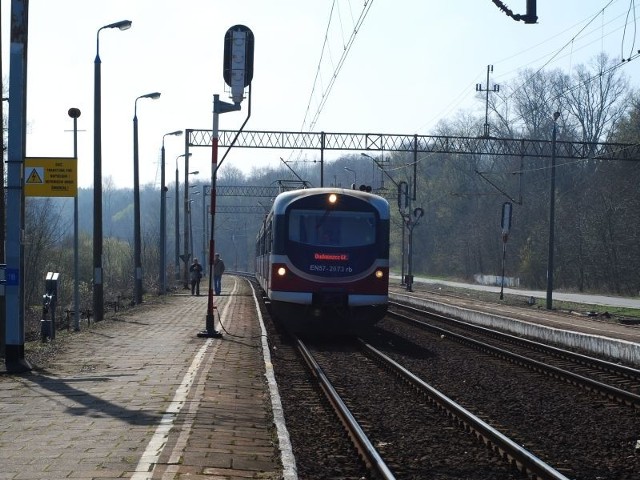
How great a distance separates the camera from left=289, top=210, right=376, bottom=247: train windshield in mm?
20125

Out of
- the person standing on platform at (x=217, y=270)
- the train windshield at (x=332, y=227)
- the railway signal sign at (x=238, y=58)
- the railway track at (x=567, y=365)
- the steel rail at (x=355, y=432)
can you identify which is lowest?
→ the railway track at (x=567, y=365)

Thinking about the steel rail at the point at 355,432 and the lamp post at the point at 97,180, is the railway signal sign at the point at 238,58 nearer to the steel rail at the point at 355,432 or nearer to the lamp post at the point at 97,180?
the steel rail at the point at 355,432

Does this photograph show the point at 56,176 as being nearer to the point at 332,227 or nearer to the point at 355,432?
the point at 332,227

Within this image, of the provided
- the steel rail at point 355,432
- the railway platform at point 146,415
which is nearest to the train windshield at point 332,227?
the railway platform at point 146,415

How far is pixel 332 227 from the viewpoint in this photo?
66.5 feet

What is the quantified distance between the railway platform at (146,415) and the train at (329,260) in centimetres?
212

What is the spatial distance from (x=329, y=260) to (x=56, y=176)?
5849 millimetres

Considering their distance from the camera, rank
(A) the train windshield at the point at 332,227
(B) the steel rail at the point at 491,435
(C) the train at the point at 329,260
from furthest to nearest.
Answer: (A) the train windshield at the point at 332,227
(C) the train at the point at 329,260
(B) the steel rail at the point at 491,435

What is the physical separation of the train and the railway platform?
83.6 inches

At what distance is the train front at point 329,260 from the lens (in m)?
19.8

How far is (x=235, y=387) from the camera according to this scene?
1212 cm

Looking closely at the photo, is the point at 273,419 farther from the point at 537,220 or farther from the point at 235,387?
the point at 537,220

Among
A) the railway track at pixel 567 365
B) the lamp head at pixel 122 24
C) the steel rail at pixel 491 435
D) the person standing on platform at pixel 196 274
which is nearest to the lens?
the steel rail at pixel 491 435

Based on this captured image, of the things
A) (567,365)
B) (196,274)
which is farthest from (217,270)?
(567,365)
